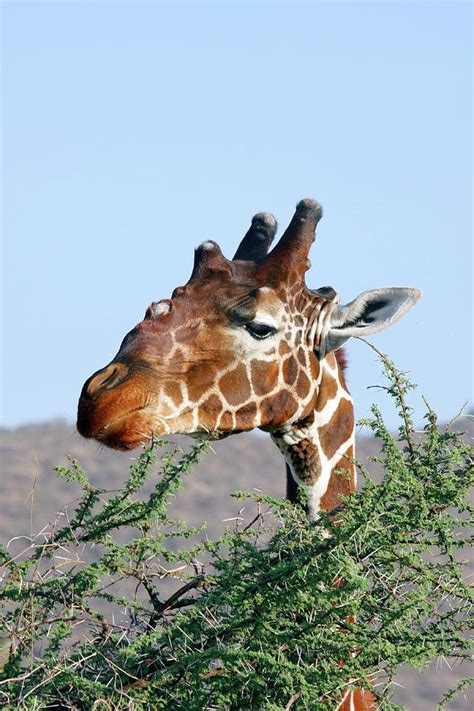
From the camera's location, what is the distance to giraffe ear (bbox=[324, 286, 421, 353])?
5895 mm

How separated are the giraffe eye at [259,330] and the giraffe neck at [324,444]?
11.2 inches

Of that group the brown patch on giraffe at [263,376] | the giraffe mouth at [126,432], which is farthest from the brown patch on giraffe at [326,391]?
the giraffe mouth at [126,432]

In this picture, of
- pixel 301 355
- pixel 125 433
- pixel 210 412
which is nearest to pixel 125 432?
pixel 125 433

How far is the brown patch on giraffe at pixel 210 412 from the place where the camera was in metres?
5.63

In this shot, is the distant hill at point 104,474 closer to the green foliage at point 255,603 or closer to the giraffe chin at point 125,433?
the giraffe chin at point 125,433

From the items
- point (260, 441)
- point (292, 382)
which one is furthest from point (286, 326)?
point (260, 441)

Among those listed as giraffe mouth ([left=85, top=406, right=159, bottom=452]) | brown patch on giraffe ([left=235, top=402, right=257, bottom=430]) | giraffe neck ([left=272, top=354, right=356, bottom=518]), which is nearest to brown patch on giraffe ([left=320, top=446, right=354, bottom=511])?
giraffe neck ([left=272, top=354, right=356, bottom=518])

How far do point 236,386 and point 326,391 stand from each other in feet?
1.39

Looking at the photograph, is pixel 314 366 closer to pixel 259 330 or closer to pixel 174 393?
pixel 259 330

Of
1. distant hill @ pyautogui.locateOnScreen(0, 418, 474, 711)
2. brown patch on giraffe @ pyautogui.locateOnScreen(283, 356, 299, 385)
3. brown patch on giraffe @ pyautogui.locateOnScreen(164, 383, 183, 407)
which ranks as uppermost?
distant hill @ pyautogui.locateOnScreen(0, 418, 474, 711)

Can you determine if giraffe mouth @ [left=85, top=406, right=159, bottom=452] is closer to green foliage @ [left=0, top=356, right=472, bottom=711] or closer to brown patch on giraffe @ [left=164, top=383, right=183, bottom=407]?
brown patch on giraffe @ [left=164, top=383, right=183, bottom=407]

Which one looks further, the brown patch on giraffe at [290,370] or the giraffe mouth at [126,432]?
the brown patch on giraffe at [290,370]

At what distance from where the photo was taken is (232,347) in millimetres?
5777

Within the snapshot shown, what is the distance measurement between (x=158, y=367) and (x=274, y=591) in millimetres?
1104
